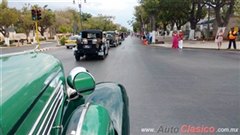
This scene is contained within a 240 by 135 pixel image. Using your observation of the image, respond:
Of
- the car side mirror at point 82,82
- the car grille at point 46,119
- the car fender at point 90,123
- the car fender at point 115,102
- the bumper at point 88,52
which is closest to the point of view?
the car grille at point 46,119

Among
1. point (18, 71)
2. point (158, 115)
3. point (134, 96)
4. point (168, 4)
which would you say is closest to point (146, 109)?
point (158, 115)

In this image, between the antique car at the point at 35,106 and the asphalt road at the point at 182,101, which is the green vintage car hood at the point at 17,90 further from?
the asphalt road at the point at 182,101

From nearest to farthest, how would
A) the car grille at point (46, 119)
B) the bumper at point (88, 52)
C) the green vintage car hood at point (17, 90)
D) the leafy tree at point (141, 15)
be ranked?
the green vintage car hood at point (17, 90)
the car grille at point (46, 119)
the bumper at point (88, 52)
the leafy tree at point (141, 15)

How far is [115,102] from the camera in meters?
2.54

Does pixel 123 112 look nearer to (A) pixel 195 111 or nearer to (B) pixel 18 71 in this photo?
(B) pixel 18 71

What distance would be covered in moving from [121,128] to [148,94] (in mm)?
2865

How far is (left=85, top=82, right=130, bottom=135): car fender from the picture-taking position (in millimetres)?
2230

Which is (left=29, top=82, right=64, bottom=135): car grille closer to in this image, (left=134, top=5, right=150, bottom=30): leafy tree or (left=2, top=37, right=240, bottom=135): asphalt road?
(left=2, top=37, right=240, bottom=135): asphalt road

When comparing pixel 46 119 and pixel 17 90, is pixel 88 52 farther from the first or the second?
pixel 17 90

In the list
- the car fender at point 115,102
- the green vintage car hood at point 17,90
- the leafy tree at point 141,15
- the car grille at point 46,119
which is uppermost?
the leafy tree at point 141,15

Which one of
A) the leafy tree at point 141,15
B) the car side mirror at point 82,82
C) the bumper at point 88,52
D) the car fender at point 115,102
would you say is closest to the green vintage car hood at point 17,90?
the car side mirror at point 82,82

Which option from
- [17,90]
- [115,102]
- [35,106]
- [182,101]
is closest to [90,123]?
[35,106]

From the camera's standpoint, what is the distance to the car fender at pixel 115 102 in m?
2.23

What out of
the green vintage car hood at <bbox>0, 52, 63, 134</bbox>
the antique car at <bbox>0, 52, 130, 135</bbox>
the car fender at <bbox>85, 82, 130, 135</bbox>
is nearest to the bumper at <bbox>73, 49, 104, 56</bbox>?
the car fender at <bbox>85, 82, 130, 135</bbox>
